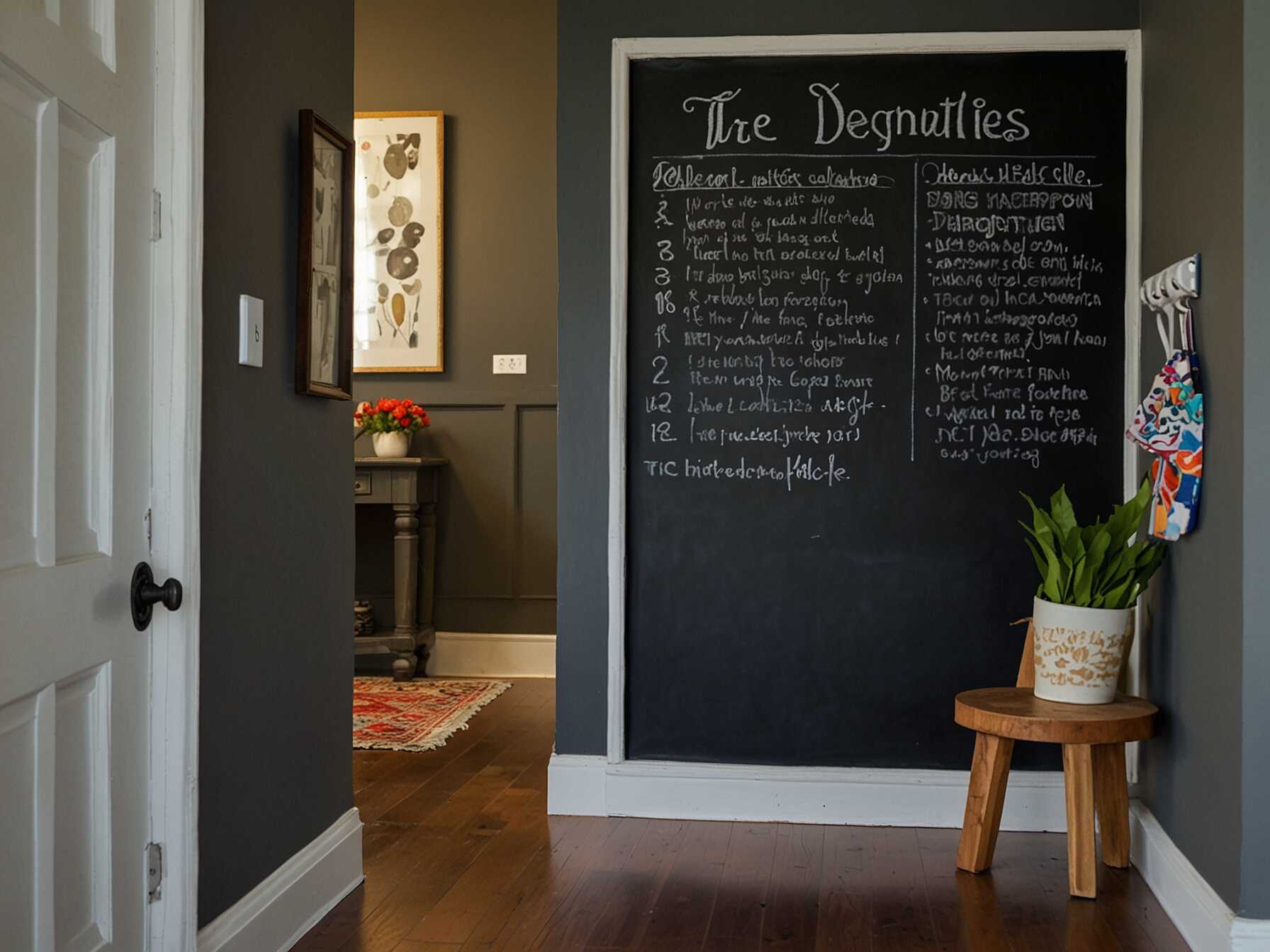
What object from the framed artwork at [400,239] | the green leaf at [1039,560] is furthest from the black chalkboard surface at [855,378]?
the framed artwork at [400,239]

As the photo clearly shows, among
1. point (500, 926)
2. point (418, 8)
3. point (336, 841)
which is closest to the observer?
point (500, 926)

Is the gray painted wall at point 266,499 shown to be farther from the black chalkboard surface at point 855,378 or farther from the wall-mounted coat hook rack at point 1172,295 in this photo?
the wall-mounted coat hook rack at point 1172,295

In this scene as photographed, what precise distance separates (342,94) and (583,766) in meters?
1.83

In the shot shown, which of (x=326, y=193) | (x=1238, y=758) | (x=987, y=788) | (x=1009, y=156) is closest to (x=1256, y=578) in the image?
(x=1238, y=758)

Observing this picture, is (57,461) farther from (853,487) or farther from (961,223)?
(961,223)

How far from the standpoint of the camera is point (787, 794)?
333 cm

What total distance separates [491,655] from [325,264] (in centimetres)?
323

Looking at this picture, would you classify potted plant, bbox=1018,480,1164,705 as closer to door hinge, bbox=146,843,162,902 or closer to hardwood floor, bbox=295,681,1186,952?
hardwood floor, bbox=295,681,1186,952

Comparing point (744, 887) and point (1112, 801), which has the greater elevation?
point (1112, 801)

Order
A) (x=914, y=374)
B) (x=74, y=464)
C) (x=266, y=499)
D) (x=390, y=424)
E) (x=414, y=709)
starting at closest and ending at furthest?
(x=74, y=464) < (x=266, y=499) < (x=914, y=374) < (x=414, y=709) < (x=390, y=424)

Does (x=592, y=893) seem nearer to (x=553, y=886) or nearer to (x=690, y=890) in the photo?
(x=553, y=886)

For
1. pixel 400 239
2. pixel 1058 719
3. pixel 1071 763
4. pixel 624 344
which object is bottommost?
pixel 1071 763

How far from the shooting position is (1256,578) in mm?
2309

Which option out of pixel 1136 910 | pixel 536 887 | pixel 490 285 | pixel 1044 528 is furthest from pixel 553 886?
pixel 490 285
